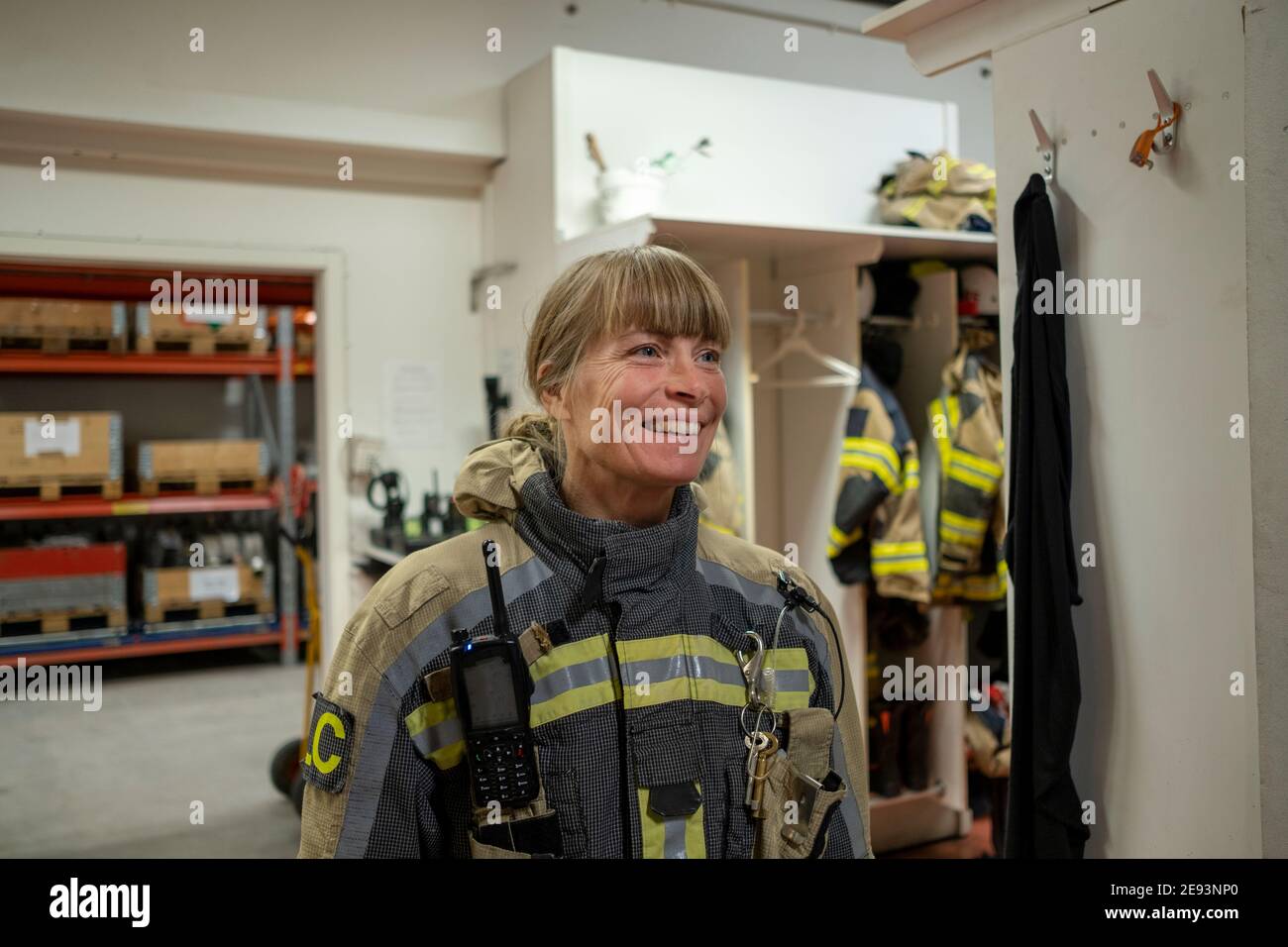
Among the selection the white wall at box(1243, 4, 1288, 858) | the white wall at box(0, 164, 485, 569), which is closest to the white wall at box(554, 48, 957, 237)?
the white wall at box(0, 164, 485, 569)

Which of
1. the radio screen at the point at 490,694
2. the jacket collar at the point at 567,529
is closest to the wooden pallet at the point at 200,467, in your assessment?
the jacket collar at the point at 567,529

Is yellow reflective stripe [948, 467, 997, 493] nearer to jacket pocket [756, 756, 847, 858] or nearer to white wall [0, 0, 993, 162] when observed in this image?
white wall [0, 0, 993, 162]

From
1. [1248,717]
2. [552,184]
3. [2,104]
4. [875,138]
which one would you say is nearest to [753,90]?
[875,138]

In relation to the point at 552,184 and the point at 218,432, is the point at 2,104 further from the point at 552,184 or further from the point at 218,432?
the point at 218,432

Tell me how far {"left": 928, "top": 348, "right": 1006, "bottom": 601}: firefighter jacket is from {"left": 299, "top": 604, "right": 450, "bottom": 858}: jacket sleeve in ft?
9.40

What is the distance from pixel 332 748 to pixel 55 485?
6324mm

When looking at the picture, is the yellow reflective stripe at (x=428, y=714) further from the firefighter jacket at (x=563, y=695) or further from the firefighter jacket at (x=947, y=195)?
the firefighter jacket at (x=947, y=195)

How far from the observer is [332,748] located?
4.05ft

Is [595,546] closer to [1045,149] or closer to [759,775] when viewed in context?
[759,775]

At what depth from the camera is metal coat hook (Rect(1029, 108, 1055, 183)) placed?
2244mm

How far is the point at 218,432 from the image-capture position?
8.41m

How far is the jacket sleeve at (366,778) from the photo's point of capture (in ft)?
3.98

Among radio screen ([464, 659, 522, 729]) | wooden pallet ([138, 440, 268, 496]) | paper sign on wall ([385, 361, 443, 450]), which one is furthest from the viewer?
wooden pallet ([138, 440, 268, 496])

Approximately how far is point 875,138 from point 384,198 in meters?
2.09
